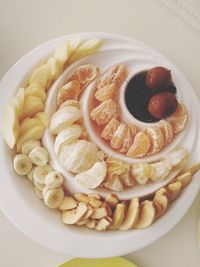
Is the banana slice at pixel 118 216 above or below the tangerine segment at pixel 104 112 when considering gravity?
below

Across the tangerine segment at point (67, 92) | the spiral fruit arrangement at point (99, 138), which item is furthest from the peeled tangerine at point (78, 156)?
the tangerine segment at point (67, 92)

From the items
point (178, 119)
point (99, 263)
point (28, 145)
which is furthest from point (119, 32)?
point (99, 263)

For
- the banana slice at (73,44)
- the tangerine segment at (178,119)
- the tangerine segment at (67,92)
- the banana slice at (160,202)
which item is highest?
the banana slice at (73,44)

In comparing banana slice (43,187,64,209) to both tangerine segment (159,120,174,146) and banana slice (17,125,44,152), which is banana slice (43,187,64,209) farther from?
tangerine segment (159,120,174,146)

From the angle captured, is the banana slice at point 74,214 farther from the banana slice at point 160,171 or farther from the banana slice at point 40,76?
the banana slice at point 40,76

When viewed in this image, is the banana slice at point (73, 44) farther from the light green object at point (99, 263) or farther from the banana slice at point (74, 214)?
the light green object at point (99, 263)

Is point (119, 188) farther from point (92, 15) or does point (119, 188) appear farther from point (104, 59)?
point (92, 15)

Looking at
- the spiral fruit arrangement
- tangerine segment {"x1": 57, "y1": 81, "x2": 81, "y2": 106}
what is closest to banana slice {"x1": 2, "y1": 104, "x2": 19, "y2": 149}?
the spiral fruit arrangement
